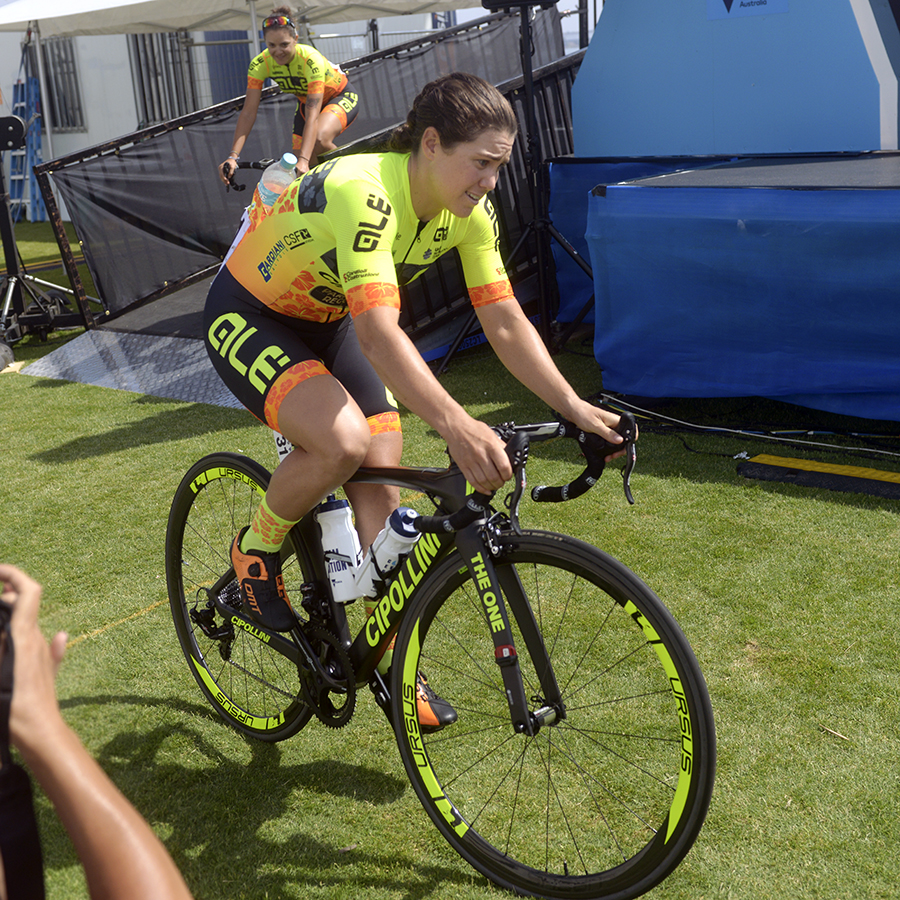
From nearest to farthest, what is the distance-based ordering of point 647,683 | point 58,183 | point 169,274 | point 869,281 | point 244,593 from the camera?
point 244,593
point 647,683
point 869,281
point 58,183
point 169,274

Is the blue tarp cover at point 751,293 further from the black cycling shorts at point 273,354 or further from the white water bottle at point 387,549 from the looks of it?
the white water bottle at point 387,549

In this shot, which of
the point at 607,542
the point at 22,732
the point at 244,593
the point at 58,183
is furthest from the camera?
the point at 58,183

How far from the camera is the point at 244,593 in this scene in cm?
287

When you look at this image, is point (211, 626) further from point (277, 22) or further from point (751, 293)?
point (277, 22)

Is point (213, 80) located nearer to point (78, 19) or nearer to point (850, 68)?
point (78, 19)

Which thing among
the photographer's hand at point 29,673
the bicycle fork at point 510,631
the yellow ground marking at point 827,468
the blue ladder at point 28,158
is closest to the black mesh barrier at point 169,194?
the yellow ground marking at point 827,468

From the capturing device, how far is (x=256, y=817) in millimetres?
2744

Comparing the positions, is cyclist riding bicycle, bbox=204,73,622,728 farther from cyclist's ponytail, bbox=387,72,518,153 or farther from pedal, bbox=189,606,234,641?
pedal, bbox=189,606,234,641

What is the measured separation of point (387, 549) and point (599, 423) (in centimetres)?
66

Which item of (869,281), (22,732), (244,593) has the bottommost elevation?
(244,593)

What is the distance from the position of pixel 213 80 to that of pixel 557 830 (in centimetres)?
1834

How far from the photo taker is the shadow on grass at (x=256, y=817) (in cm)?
248

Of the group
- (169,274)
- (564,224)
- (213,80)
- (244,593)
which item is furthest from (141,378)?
(213,80)

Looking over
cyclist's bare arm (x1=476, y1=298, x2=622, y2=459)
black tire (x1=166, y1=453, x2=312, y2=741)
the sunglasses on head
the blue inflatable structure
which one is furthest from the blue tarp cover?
the sunglasses on head
